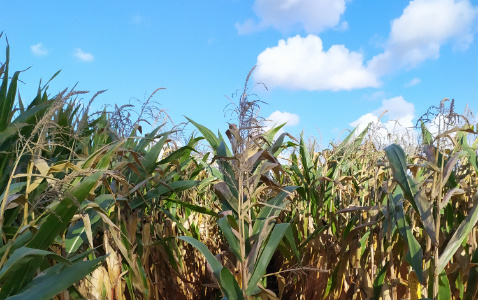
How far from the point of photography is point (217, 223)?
4.54ft

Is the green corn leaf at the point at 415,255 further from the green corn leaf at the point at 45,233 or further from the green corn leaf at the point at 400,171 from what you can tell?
the green corn leaf at the point at 45,233

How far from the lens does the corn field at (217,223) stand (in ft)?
3.77

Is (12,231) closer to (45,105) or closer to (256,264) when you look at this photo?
(45,105)

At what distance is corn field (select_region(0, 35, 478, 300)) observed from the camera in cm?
115

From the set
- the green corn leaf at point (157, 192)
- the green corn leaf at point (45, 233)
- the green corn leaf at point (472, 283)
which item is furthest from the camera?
the green corn leaf at point (157, 192)

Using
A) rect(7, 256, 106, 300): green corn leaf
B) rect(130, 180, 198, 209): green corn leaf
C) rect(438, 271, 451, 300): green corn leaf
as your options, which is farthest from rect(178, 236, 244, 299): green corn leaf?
rect(438, 271, 451, 300): green corn leaf

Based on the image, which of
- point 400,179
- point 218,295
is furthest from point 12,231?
point 400,179

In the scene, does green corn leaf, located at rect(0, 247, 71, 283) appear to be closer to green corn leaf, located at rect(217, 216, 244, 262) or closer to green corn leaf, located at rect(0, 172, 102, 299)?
green corn leaf, located at rect(0, 172, 102, 299)

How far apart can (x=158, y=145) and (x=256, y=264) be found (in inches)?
28.6

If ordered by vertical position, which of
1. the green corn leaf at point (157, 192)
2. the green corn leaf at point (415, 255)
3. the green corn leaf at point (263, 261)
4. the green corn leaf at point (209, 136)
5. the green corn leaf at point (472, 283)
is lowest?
the green corn leaf at point (472, 283)

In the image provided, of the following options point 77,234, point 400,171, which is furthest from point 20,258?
point 400,171

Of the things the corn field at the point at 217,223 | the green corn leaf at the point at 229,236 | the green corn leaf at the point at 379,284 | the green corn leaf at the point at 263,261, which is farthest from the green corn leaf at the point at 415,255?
the green corn leaf at the point at 229,236

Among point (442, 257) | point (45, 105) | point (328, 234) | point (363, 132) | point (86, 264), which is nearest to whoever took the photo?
point (86, 264)

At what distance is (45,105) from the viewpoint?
1853 mm
